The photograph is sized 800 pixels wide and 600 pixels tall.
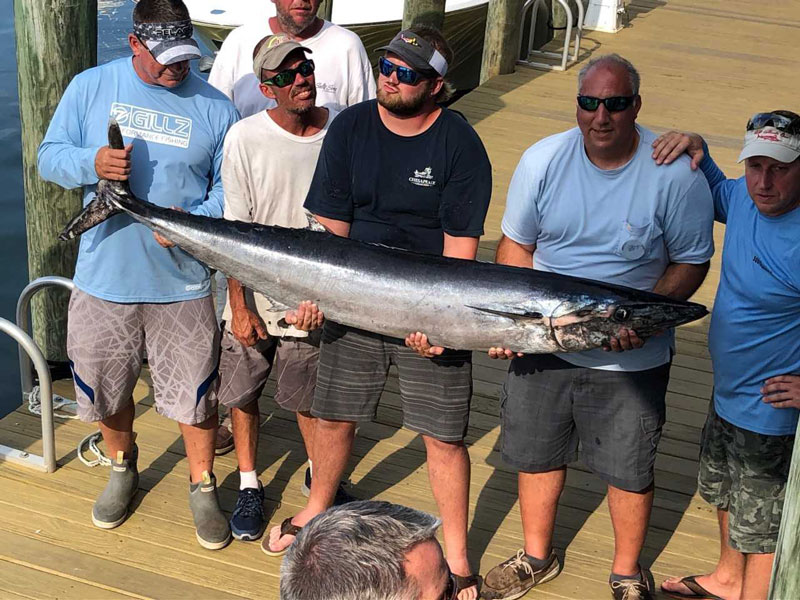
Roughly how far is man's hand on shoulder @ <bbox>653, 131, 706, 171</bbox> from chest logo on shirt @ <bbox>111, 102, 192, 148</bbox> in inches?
70.6

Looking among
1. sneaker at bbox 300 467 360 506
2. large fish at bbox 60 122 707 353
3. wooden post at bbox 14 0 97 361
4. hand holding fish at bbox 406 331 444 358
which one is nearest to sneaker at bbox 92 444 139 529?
sneaker at bbox 300 467 360 506

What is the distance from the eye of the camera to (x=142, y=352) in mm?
4355

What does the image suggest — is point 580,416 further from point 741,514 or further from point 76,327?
point 76,327

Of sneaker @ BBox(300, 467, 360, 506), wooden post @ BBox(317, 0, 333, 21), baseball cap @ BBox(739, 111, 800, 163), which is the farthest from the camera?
wooden post @ BBox(317, 0, 333, 21)

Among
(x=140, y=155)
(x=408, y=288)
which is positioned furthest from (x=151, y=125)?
(x=408, y=288)

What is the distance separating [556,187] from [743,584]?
5.46ft

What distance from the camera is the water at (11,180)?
30.8 feet

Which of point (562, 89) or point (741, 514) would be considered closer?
point (741, 514)

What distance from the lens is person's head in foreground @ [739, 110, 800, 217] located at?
339cm

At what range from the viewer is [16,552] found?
14.0 feet

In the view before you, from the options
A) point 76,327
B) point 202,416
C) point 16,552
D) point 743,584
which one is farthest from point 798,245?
point 16,552

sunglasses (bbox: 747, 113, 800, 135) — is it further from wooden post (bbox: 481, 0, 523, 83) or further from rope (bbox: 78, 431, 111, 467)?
wooden post (bbox: 481, 0, 523, 83)

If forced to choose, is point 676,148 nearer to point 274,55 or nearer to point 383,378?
point 383,378

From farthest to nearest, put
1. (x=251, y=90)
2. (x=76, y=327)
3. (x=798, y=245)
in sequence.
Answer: (x=251, y=90)
(x=76, y=327)
(x=798, y=245)
